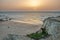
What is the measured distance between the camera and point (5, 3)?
101 centimetres

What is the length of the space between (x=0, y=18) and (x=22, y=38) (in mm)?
285

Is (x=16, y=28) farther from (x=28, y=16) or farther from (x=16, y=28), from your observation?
(x=28, y=16)

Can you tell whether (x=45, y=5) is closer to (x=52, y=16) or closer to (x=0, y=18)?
(x=52, y=16)

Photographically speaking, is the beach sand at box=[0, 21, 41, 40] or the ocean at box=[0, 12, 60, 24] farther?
the ocean at box=[0, 12, 60, 24]

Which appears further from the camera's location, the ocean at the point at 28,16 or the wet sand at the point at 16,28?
the ocean at the point at 28,16

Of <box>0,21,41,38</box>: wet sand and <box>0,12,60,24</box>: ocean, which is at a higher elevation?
<box>0,12,60,24</box>: ocean

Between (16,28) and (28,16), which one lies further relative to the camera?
(28,16)

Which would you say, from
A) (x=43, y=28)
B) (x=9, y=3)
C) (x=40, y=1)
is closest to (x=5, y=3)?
(x=9, y=3)

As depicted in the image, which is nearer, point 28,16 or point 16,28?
point 16,28

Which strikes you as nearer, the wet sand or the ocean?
the wet sand

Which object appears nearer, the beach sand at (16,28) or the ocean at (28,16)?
the beach sand at (16,28)

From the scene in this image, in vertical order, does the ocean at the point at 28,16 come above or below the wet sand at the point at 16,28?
above

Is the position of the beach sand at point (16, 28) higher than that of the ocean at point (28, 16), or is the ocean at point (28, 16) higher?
the ocean at point (28, 16)

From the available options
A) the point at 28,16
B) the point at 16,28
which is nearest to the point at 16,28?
the point at 16,28
